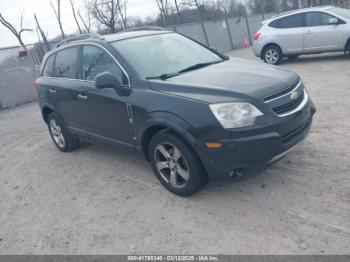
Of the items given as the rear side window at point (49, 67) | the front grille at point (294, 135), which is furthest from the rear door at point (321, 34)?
the rear side window at point (49, 67)

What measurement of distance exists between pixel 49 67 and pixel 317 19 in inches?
323

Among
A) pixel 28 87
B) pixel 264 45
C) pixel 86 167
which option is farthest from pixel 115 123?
pixel 28 87

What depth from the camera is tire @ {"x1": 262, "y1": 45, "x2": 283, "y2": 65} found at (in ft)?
38.3

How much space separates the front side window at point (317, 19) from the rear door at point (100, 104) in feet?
26.7

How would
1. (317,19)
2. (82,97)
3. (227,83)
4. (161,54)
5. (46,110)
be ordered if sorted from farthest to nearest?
(317,19), (46,110), (82,97), (161,54), (227,83)

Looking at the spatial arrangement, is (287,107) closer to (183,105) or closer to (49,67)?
(183,105)

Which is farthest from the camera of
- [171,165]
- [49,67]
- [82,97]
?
[49,67]

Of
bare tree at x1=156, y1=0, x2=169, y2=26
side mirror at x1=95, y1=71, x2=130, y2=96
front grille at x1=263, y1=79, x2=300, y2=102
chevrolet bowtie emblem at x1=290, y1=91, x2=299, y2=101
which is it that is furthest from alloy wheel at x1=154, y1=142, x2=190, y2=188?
bare tree at x1=156, y1=0, x2=169, y2=26

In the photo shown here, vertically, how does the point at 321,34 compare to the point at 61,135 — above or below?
above

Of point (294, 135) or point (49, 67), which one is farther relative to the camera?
point (49, 67)

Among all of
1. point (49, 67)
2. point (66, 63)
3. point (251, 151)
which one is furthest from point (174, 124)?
point (49, 67)

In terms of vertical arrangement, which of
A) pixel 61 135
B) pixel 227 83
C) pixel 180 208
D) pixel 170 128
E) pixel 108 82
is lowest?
pixel 180 208

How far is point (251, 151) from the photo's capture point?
136 inches

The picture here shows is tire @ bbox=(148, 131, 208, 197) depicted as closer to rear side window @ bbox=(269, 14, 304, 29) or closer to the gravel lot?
the gravel lot
